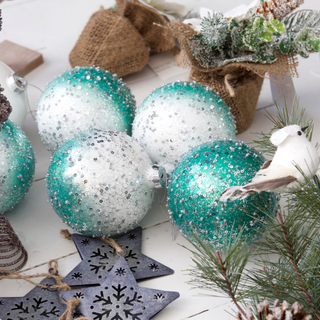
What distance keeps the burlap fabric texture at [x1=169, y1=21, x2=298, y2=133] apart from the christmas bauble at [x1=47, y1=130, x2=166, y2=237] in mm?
285

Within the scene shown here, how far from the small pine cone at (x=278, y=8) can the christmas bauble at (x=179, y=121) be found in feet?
0.74

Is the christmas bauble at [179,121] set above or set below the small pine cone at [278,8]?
below

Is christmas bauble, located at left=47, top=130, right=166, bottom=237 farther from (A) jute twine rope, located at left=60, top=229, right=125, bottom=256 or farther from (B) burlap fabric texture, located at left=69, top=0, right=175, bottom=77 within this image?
(B) burlap fabric texture, located at left=69, top=0, right=175, bottom=77

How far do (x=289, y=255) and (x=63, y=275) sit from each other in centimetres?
44

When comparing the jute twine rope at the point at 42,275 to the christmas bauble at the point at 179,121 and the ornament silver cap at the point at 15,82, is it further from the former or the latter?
the ornament silver cap at the point at 15,82

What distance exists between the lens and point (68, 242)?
88 cm

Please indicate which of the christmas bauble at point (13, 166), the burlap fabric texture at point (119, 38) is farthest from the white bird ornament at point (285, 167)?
the burlap fabric texture at point (119, 38)

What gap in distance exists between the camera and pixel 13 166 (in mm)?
843

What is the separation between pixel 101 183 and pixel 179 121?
0.67 feet

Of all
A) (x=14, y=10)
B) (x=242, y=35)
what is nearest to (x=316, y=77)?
(x=242, y=35)

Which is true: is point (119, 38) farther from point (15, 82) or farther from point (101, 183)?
point (101, 183)

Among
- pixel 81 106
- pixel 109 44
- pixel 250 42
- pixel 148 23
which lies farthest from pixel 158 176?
pixel 148 23

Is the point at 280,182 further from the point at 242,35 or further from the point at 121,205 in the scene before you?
the point at 242,35

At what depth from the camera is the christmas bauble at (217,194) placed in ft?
2.36
